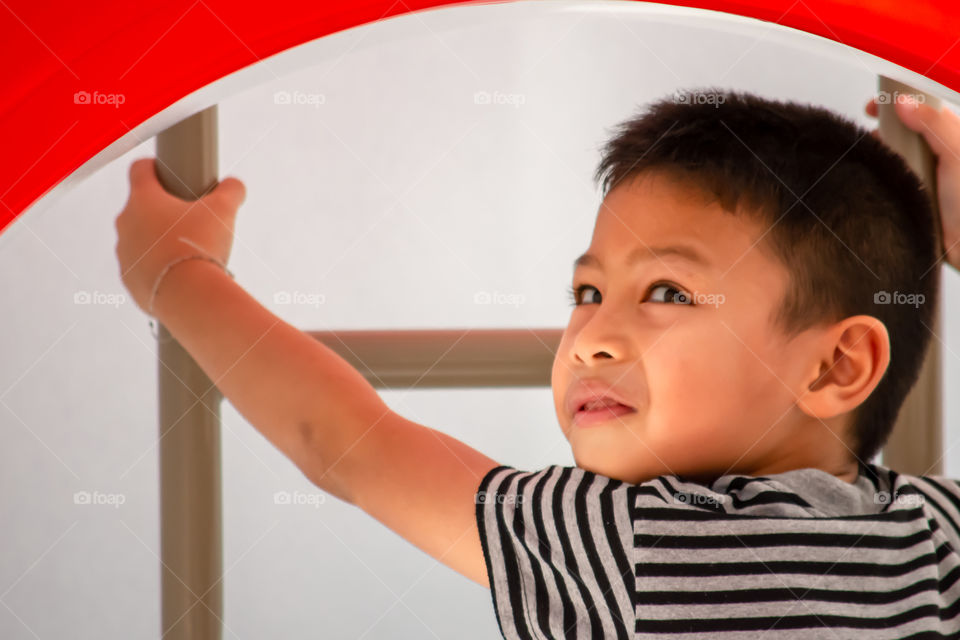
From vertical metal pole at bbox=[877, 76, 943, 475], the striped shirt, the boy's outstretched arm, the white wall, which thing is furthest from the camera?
the white wall

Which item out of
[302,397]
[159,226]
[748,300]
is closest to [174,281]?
[159,226]

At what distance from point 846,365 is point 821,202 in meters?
0.11

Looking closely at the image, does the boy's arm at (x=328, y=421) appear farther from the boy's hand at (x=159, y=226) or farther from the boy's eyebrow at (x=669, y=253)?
the boy's eyebrow at (x=669, y=253)

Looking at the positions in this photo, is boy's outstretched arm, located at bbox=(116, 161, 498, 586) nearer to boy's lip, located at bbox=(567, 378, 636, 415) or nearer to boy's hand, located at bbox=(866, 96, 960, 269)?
boy's lip, located at bbox=(567, 378, 636, 415)

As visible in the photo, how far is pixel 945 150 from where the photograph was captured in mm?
732

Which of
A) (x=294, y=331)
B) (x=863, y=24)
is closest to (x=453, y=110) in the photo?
(x=294, y=331)

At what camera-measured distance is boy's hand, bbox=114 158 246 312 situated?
0.76 meters

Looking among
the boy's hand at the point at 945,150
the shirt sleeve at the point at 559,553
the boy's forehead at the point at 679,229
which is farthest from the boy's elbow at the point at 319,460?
the boy's hand at the point at 945,150

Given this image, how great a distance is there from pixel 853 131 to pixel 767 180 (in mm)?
103

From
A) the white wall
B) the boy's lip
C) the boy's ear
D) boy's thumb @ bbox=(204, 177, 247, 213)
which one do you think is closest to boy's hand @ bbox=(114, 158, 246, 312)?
boy's thumb @ bbox=(204, 177, 247, 213)

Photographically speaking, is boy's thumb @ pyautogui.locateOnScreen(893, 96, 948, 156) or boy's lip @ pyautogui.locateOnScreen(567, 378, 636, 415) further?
boy's thumb @ pyautogui.locateOnScreen(893, 96, 948, 156)

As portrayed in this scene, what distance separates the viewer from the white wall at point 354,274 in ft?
3.34

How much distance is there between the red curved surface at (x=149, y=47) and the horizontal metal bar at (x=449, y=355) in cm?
23

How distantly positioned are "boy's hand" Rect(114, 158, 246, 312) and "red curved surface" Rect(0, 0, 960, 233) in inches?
4.7
